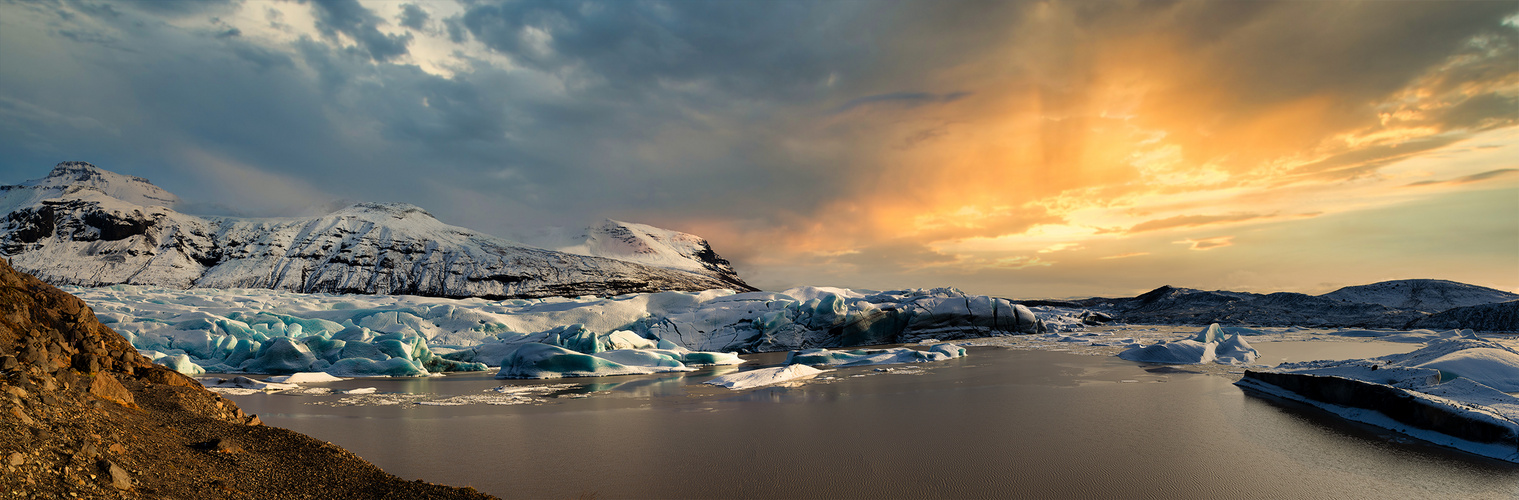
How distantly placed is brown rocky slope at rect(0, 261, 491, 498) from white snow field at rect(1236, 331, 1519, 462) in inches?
327

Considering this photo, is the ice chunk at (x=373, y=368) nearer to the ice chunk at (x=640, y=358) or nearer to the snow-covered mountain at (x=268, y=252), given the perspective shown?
the ice chunk at (x=640, y=358)

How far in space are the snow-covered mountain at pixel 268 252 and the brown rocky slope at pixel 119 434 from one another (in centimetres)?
5386

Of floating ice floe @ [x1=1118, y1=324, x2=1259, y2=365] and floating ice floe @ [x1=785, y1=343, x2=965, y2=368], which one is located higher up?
floating ice floe @ [x1=1118, y1=324, x2=1259, y2=365]

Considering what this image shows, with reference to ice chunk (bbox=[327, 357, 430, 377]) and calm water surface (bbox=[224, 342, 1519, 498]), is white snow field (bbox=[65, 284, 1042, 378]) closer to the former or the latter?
ice chunk (bbox=[327, 357, 430, 377])

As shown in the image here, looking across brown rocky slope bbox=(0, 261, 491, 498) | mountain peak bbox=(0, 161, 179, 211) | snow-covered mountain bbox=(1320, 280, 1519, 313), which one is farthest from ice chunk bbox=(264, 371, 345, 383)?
mountain peak bbox=(0, 161, 179, 211)

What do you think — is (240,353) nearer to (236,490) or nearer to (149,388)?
(149,388)

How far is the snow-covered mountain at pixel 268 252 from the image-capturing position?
48.5m

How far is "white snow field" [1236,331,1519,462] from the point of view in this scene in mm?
Answer: 5285

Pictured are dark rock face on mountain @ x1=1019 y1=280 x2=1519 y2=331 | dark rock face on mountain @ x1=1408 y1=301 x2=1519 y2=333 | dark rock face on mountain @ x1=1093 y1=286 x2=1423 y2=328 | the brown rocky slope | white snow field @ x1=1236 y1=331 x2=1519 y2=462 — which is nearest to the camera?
the brown rocky slope

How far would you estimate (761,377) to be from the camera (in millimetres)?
11500

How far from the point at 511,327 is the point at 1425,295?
166 ft

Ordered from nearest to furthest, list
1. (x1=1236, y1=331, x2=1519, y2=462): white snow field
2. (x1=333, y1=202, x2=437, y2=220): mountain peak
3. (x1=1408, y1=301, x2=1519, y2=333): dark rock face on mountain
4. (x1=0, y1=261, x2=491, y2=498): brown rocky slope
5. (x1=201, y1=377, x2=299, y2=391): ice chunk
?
(x1=0, y1=261, x2=491, y2=498): brown rocky slope, (x1=1236, y1=331, x2=1519, y2=462): white snow field, (x1=201, y1=377, x2=299, y2=391): ice chunk, (x1=1408, y1=301, x2=1519, y2=333): dark rock face on mountain, (x1=333, y1=202, x2=437, y2=220): mountain peak

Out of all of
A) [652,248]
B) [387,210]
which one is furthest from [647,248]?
[387,210]

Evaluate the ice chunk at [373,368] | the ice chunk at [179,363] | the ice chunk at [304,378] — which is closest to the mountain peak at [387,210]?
the ice chunk at [179,363]
